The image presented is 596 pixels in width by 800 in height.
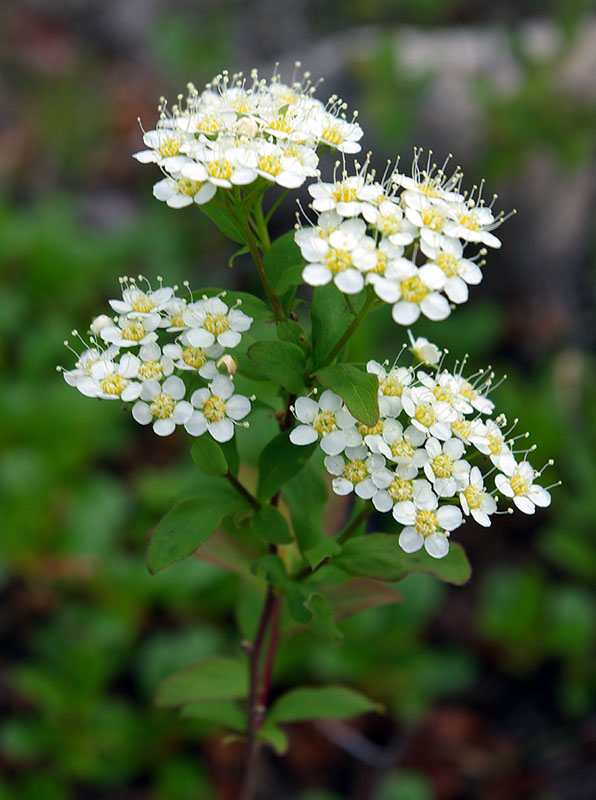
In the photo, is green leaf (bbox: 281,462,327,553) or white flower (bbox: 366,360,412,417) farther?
green leaf (bbox: 281,462,327,553)

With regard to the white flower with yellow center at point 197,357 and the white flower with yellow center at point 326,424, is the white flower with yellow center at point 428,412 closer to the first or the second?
the white flower with yellow center at point 326,424

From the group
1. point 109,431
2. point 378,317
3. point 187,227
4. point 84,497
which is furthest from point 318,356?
point 187,227

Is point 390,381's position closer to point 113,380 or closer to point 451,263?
point 451,263

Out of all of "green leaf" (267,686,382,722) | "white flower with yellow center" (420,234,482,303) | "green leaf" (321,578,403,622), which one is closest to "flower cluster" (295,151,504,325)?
"white flower with yellow center" (420,234,482,303)

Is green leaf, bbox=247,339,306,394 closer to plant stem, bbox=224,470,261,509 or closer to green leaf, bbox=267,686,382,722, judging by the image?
plant stem, bbox=224,470,261,509

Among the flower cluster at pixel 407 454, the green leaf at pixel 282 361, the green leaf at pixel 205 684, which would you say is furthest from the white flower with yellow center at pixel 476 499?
the green leaf at pixel 205 684

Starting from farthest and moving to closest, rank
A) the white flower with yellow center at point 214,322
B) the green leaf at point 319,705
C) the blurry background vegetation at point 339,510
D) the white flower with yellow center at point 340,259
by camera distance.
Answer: the blurry background vegetation at point 339,510, the green leaf at point 319,705, the white flower with yellow center at point 214,322, the white flower with yellow center at point 340,259

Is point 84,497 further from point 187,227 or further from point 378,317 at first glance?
point 187,227
